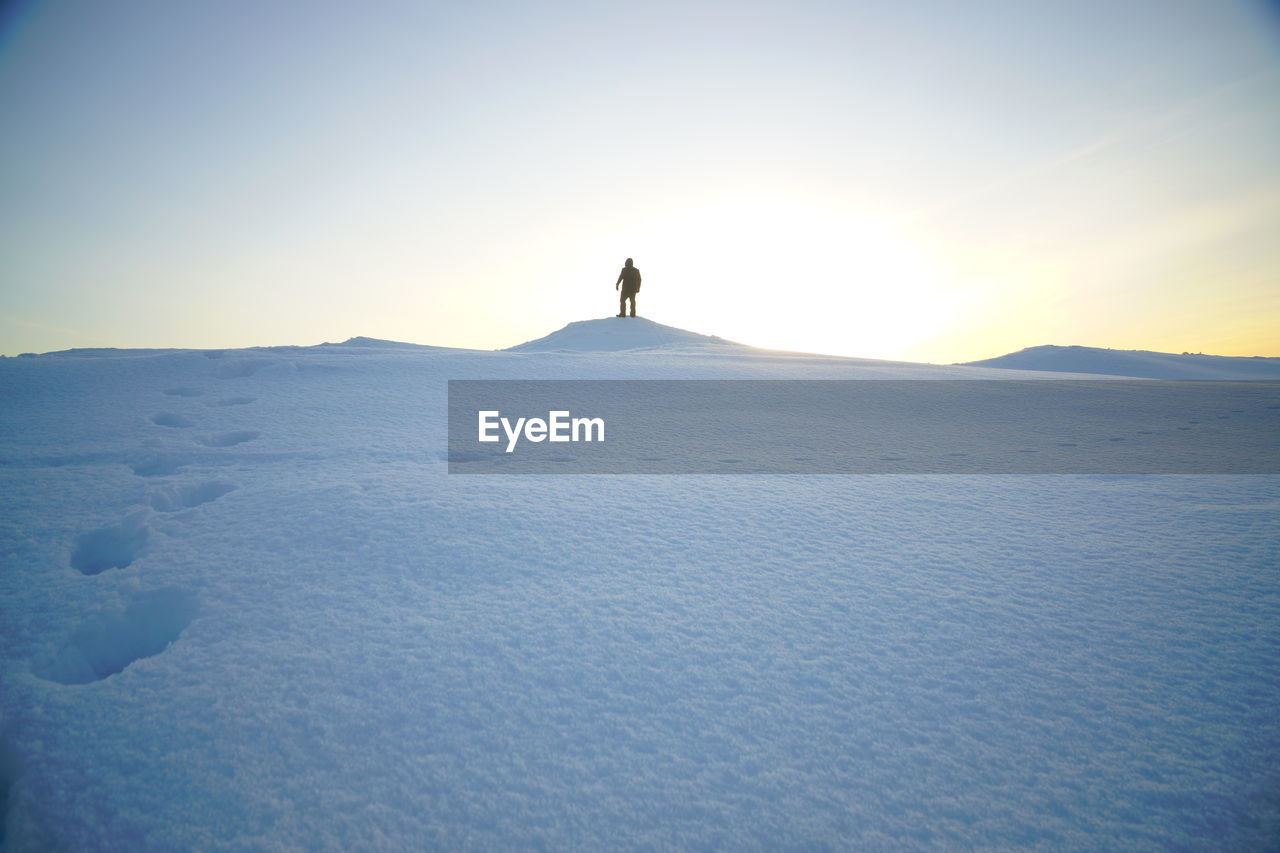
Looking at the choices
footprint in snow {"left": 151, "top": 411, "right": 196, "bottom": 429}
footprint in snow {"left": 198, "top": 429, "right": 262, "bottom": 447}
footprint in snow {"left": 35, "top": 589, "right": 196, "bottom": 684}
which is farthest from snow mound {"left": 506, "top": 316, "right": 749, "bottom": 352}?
footprint in snow {"left": 35, "top": 589, "right": 196, "bottom": 684}

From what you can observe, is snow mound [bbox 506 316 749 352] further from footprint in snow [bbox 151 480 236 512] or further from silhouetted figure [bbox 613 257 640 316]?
footprint in snow [bbox 151 480 236 512]

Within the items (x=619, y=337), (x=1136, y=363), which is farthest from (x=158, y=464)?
(x=1136, y=363)

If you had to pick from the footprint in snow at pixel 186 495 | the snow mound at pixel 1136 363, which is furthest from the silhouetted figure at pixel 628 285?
the footprint in snow at pixel 186 495

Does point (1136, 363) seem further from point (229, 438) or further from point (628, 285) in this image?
point (229, 438)

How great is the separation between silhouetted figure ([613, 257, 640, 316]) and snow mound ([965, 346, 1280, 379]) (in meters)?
11.7

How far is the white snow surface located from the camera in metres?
1.90

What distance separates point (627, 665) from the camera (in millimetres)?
2447

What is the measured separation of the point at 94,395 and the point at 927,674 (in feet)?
27.2

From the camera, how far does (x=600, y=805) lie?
1.92 m

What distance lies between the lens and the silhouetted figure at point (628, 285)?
1698cm

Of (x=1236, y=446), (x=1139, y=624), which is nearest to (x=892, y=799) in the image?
(x=1139, y=624)

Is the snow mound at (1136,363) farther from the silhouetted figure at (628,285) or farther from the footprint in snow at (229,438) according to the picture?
the footprint in snow at (229,438)

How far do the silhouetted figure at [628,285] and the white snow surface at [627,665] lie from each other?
13.7m

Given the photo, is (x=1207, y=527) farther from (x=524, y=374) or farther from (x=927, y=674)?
(x=524, y=374)
